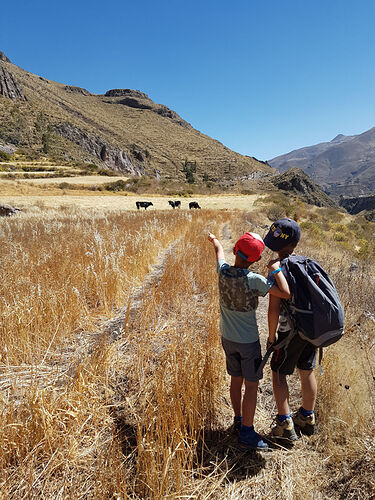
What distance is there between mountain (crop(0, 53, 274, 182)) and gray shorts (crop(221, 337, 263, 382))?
72.6 metres

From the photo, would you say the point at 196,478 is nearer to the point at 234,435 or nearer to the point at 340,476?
the point at 234,435

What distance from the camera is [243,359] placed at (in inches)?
74.5

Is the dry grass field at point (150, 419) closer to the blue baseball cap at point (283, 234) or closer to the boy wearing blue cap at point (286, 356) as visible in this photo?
the boy wearing blue cap at point (286, 356)

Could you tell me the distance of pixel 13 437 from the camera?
1.53 m

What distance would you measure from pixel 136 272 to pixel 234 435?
12.9 feet

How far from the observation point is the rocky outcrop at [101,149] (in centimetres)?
7602

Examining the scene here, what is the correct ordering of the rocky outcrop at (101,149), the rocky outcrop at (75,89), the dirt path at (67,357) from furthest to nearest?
the rocky outcrop at (75,89) → the rocky outcrop at (101,149) → the dirt path at (67,357)

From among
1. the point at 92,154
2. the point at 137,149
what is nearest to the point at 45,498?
the point at 92,154

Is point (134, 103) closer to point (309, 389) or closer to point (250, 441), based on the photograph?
point (309, 389)

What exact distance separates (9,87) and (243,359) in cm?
10759

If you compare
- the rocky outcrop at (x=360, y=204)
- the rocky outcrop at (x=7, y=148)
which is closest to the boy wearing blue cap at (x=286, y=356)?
the rocky outcrop at (x=7, y=148)

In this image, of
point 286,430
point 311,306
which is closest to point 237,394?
point 286,430

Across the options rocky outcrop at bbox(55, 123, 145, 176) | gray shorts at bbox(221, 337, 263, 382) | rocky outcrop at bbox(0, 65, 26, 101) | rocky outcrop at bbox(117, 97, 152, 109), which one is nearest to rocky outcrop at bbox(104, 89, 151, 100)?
rocky outcrop at bbox(117, 97, 152, 109)

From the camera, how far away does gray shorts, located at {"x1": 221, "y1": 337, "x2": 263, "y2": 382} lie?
1.86 metres
